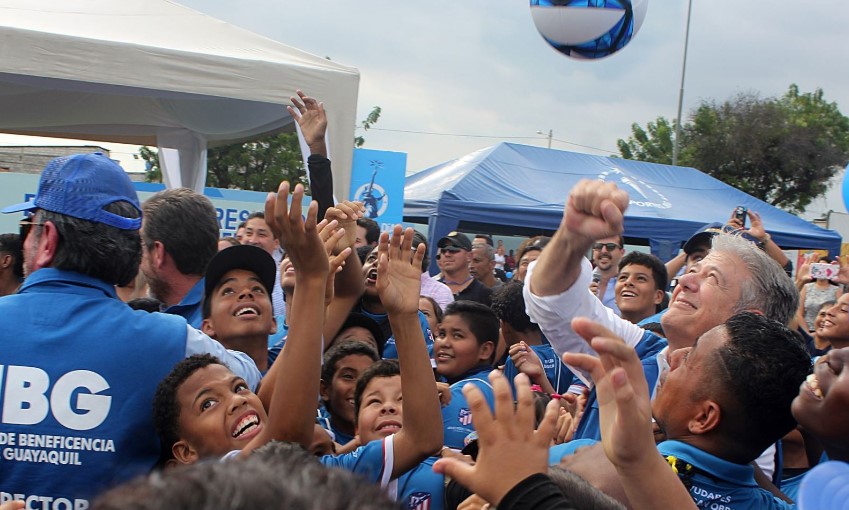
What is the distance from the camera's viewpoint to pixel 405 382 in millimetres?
2279

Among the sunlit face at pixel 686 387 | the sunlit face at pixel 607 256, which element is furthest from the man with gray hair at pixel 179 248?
the sunlit face at pixel 607 256

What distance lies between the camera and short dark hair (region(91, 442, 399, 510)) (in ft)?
2.18

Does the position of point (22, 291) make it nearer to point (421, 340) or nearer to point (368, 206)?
point (421, 340)

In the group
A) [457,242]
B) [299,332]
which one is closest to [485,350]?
[299,332]

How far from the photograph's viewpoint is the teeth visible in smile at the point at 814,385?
76.2 inches

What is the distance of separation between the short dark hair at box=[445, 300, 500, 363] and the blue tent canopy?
8140 mm

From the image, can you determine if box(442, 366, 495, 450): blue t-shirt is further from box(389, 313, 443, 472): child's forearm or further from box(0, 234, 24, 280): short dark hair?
box(0, 234, 24, 280): short dark hair

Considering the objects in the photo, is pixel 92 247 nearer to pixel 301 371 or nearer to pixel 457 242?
pixel 301 371

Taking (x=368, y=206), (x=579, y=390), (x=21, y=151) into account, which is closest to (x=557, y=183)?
(x=368, y=206)

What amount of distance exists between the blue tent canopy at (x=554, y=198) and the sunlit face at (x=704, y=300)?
9.52 metres

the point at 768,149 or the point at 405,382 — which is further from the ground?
the point at 768,149

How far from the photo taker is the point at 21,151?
2916cm

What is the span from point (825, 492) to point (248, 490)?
35.6 inches

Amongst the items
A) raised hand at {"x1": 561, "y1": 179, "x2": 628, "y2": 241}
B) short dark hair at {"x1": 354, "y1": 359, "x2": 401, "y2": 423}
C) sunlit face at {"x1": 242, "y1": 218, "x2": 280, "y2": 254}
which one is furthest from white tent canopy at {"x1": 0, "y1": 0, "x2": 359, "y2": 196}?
raised hand at {"x1": 561, "y1": 179, "x2": 628, "y2": 241}
